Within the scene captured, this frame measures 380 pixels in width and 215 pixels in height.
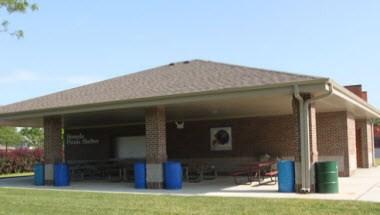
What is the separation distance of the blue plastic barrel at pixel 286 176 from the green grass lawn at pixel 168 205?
2.07 metres

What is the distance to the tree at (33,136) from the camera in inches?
2717

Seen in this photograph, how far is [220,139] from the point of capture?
23344mm

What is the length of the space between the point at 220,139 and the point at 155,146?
7725mm

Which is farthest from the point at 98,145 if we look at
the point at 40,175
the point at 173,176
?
the point at 173,176

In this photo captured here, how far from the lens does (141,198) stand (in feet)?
42.2

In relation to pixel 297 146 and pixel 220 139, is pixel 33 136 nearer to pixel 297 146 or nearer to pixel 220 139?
pixel 220 139

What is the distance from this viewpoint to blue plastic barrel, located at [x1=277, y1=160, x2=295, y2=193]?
13898 millimetres

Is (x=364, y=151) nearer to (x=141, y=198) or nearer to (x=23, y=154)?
(x=141, y=198)

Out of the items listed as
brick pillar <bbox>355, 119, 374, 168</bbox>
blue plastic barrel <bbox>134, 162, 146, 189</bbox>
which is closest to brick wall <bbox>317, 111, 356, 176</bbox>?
brick pillar <bbox>355, 119, 374, 168</bbox>

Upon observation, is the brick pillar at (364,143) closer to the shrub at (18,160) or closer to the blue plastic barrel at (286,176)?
the blue plastic barrel at (286,176)

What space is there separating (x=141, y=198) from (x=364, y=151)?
55.2 feet

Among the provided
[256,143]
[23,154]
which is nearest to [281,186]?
[256,143]

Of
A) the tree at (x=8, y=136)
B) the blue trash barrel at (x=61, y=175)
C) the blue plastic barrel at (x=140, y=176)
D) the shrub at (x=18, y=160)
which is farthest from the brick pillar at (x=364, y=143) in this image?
the tree at (x=8, y=136)

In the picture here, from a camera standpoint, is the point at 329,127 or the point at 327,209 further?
the point at 329,127
